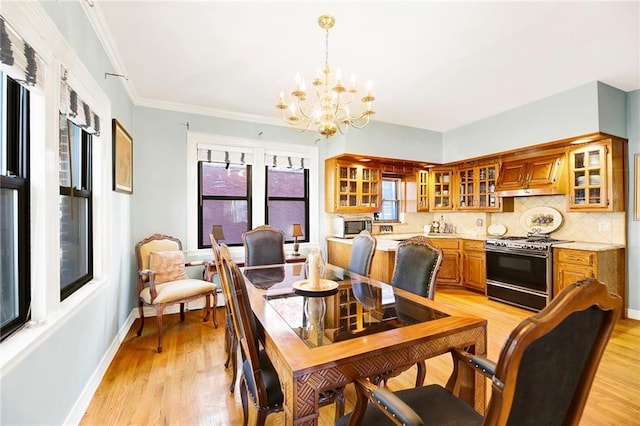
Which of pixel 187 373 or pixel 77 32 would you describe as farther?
pixel 187 373

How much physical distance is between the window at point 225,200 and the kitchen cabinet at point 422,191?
127 inches

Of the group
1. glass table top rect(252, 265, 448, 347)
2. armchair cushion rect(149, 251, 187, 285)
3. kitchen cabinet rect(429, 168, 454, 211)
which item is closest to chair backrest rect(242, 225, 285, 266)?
armchair cushion rect(149, 251, 187, 285)

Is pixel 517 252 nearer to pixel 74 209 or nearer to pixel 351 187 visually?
pixel 351 187

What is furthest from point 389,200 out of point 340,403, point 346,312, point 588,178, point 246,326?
point 246,326

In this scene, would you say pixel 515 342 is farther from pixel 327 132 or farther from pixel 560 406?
pixel 327 132

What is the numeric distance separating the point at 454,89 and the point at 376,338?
3.22 meters

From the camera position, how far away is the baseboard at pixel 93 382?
179 centimetres

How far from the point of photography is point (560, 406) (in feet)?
2.78

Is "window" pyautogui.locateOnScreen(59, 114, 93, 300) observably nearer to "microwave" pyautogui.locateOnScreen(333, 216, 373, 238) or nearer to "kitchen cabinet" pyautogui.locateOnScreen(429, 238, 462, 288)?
"microwave" pyautogui.locateOnScreen(333, 216, 373, 238)

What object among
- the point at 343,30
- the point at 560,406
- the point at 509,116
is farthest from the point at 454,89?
the point at 560,406

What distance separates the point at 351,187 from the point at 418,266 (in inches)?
111

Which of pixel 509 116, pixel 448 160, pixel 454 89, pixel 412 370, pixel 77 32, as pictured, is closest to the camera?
pixel 77 32

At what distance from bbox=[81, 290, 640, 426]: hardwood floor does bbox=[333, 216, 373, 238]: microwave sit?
227 cm

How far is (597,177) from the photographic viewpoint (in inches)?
140
